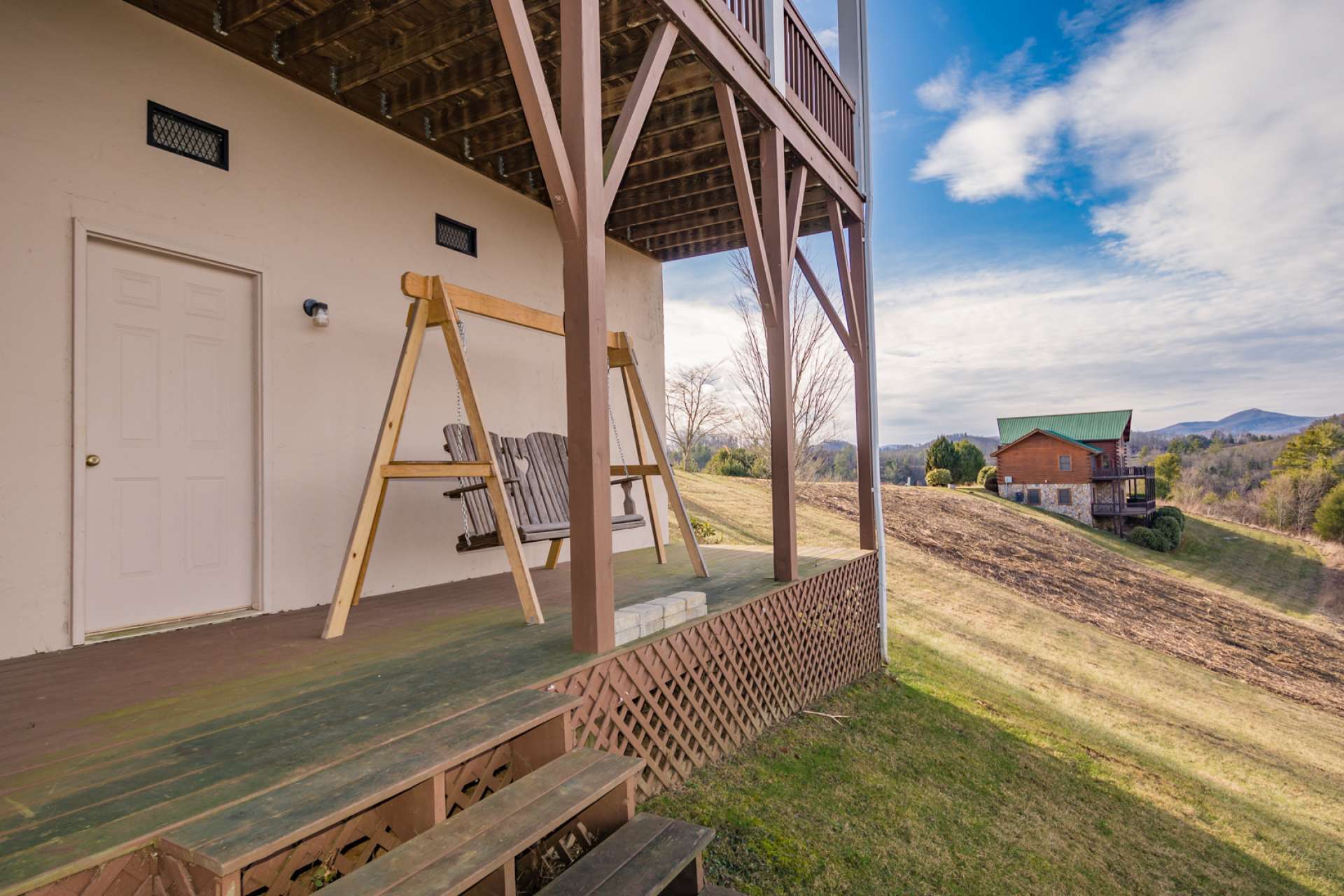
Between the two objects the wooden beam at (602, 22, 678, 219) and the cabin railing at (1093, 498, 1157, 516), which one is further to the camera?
the cabin railing at (1093, 498, 1157, 516)

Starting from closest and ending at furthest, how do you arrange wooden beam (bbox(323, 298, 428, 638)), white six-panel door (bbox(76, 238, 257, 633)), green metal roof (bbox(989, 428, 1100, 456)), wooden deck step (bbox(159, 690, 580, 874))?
wooden deck step (bbox(159, 690, 580, 874)) < wooden beam (bbox(323, 298, 428, 638)) < white six-panel door (bbox(76, 238, 257, 633)) < green metal roof (bbox(989, 428, 1100, 456))

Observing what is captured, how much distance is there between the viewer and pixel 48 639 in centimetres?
284

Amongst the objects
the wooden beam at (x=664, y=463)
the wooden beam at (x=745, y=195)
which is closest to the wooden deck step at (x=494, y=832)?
the wooden beam at (x=664, y=463)

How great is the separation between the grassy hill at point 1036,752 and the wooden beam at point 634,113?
2572 mm

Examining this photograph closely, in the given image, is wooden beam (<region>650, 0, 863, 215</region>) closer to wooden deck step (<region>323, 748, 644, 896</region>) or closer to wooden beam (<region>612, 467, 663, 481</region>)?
wooden beam (<region>612, 467, 663, 481</region>)

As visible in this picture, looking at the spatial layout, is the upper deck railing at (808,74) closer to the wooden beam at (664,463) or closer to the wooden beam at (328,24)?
the wooden beam at (328,24)

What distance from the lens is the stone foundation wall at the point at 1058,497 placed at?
26891 millimetres

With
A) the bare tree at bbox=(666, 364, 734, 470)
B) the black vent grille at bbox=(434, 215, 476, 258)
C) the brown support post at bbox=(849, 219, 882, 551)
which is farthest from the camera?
the bare tree at bbox=(666, 364, 734, 470)

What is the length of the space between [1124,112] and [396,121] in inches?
1126

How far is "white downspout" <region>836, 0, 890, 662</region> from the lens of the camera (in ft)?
18.4

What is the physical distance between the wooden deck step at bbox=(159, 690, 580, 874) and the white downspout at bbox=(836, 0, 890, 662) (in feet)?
14.2

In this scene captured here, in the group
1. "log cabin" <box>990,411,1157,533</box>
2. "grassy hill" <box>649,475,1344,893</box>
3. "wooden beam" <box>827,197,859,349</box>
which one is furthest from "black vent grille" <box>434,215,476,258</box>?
"log cabin" <box>990,411,1157,533</box>

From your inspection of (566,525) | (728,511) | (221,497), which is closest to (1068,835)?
(566,525)

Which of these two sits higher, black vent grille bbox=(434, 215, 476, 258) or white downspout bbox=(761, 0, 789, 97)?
white downspout bbox=(761, 0, 789, 97)
